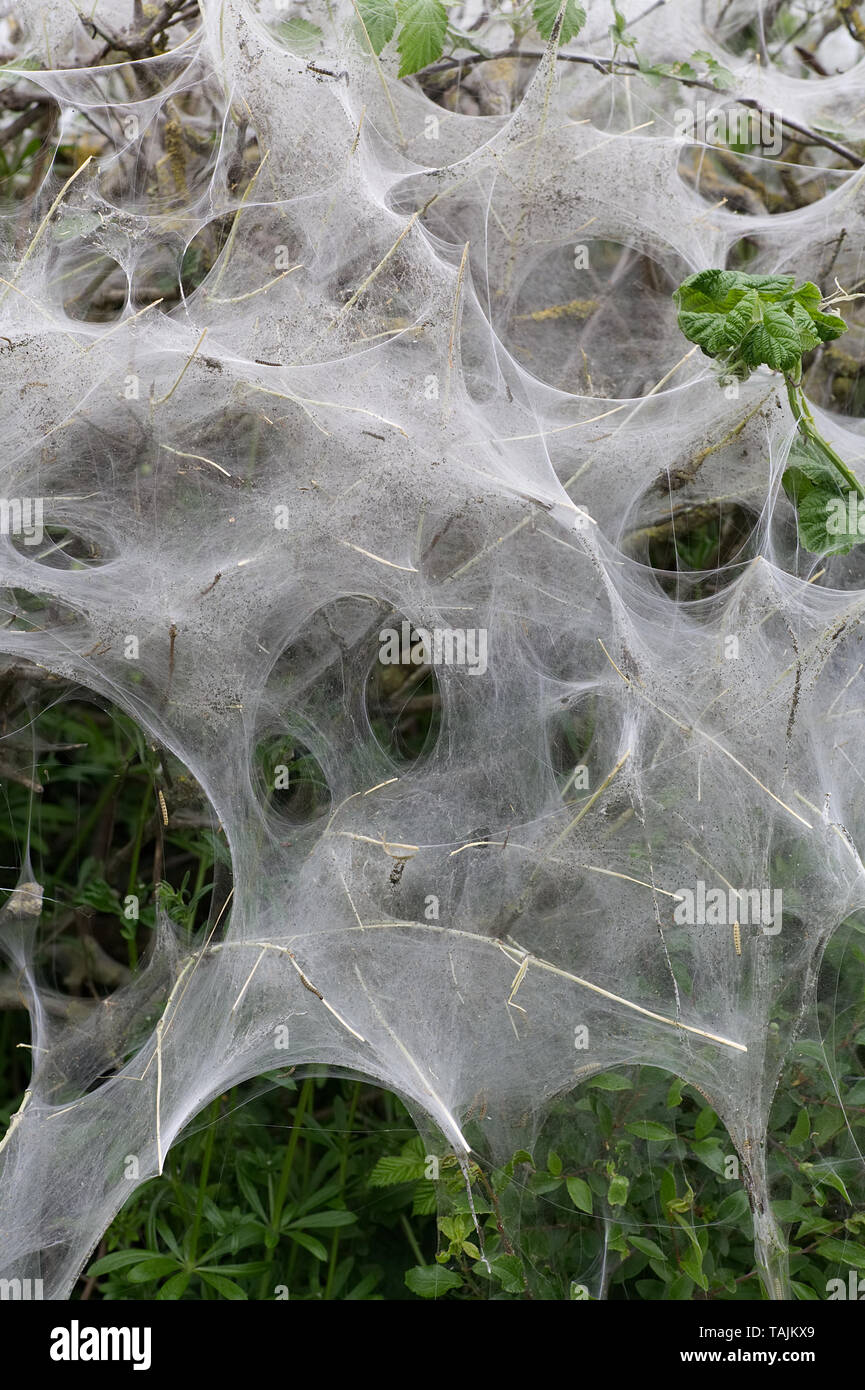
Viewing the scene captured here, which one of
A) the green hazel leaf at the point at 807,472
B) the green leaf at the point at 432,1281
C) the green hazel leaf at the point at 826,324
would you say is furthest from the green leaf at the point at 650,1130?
the green hazel leaf at the point at 826,324

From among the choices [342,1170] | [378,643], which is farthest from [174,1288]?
[378,643]

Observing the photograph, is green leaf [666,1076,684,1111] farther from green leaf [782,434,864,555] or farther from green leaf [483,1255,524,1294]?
green leaf [782,434,864,555]

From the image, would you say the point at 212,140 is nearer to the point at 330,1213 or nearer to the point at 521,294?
the point at 521,294

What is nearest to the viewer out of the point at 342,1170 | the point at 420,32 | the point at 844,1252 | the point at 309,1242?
the point at 844,1252

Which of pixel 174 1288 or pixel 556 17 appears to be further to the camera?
pixel 556 17

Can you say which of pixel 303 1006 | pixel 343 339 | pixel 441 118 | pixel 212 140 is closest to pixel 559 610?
pixel 343 339

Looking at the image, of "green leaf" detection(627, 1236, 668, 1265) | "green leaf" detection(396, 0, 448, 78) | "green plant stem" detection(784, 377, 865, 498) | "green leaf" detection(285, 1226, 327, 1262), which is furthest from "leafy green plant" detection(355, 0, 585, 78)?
"green leaf" detection(285, 1226, 327, 1262)

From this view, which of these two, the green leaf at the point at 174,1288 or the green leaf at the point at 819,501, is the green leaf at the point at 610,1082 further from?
the green leaf at the point at 819,501

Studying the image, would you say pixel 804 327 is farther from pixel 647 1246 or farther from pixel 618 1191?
pixel 647 1246
